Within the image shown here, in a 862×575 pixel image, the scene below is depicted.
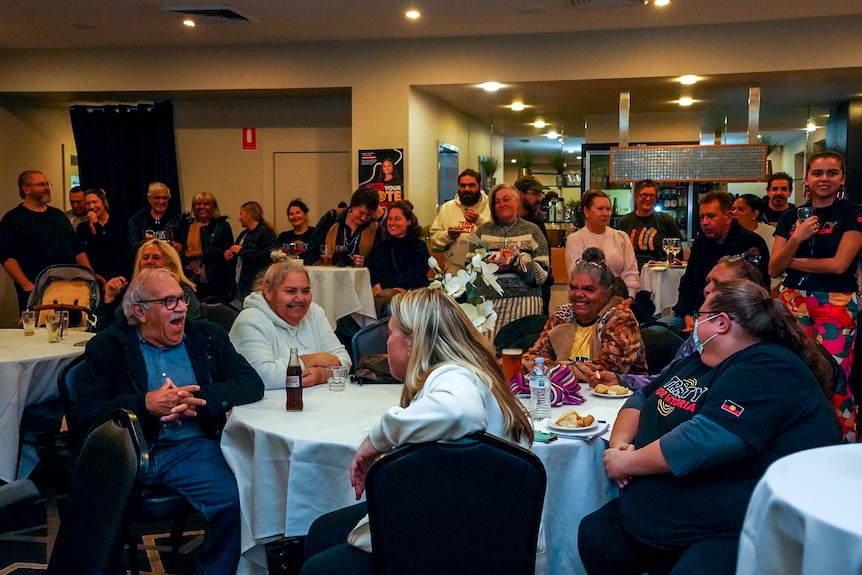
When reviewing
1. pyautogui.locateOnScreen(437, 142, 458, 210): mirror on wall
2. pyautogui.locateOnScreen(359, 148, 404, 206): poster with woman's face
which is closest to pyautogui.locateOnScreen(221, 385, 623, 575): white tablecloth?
pyautogui.locateOnScreen(359, 148, 404, 206): poster with woman's face

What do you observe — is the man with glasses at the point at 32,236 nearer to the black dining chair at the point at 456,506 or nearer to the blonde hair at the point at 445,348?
the blonde hair at the point at 445,348

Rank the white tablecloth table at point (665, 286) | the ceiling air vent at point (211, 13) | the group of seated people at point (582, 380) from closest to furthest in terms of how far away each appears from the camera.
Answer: the group of seated people at point (582, 380), the white tablecloth table at point (665, 286), the ceiling air vent at point (211, 13)

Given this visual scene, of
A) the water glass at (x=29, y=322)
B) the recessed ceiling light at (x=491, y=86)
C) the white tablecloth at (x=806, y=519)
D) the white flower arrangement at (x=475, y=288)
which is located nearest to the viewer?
the white tablecloth at (x=806, y=519)

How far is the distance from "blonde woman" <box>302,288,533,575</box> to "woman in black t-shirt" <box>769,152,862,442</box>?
98.2 inches

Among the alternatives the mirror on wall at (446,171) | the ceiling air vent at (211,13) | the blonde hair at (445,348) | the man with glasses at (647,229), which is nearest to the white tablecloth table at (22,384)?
the blonde hair at (445,348)

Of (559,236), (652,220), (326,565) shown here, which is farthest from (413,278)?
(559,236)

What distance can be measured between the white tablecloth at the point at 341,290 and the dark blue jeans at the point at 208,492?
3494 mm

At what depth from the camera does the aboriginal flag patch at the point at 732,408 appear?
2125mm

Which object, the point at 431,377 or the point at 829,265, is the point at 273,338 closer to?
the point at 431,377

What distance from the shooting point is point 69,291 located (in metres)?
5.27

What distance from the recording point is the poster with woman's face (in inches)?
343

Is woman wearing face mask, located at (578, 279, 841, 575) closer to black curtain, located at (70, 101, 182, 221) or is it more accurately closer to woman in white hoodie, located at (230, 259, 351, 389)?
woman in white hoodie, located at (230, 259, 351, 389)

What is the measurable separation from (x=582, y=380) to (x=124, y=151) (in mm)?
8241

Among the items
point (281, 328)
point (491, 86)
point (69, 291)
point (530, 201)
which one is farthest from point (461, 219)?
point (281, 328)
